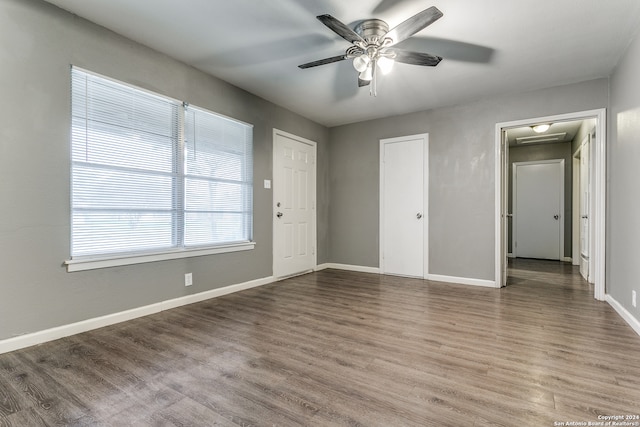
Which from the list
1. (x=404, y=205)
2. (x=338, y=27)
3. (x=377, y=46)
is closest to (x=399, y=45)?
(x=377, y=46)

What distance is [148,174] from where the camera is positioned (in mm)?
2973

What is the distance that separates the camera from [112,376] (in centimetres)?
186

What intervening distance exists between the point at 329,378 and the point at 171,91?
9.84 feet

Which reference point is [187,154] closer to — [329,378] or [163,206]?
[163,206]

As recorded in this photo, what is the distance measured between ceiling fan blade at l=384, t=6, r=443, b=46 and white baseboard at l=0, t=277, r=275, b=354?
3.09 m

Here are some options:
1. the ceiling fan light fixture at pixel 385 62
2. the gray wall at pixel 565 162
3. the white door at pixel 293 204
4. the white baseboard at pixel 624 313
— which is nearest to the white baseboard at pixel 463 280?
the white baseboard at pixel 624 313

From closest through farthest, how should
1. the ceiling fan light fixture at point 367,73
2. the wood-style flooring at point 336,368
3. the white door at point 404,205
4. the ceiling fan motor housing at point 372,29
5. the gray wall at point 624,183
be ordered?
the wood-style flooring at point 336,368
the ceiling fan motor housing at point 372,29
the gray wall at point 624,183
the ceiling fan light fixture at point 367,73
the white door at point 404,205

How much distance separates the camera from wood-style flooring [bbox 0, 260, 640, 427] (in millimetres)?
1518

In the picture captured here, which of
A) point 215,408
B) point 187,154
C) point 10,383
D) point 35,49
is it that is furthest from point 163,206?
point 215,408

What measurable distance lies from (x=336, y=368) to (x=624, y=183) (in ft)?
10.4

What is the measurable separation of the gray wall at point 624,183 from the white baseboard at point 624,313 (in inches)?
1.7

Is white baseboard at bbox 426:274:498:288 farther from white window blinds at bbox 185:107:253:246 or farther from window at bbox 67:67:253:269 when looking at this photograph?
window at bbox 67:67:253:269

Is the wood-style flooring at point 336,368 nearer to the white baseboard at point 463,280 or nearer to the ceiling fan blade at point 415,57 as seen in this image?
the white baseboard at point 463,280

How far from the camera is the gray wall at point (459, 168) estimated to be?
3.89 metres
